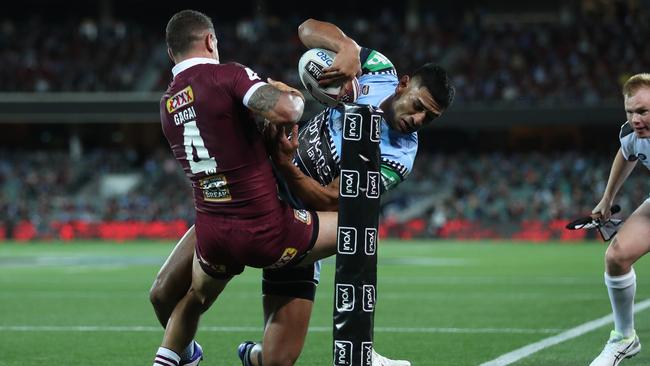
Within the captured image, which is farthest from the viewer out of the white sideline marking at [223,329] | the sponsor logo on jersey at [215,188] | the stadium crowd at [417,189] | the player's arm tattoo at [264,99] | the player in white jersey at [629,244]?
the stadium crowd at [417,189]

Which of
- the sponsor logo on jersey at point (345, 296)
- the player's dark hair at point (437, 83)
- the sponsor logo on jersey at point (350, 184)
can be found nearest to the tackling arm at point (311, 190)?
the sponsor logo on jersey at point (350, 184)

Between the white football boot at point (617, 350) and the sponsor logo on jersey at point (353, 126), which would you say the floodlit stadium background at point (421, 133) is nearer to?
the white football boot at point (617, 350)

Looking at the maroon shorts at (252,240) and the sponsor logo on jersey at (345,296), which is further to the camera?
the maroon shorts at (252,240)

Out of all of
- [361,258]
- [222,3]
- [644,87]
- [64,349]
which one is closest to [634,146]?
[644,87]

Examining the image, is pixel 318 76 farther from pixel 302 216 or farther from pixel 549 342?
pixel 549 342

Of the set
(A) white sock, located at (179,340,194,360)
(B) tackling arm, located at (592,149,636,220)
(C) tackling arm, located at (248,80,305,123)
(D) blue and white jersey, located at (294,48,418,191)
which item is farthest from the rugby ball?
(B) tackling arm, located at (592,149,636,220)

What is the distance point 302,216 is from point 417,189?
2821cm

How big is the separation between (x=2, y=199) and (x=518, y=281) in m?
23.5

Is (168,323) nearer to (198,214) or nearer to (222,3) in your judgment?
(198,214)

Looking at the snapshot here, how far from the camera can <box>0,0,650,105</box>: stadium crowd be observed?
34.1 m

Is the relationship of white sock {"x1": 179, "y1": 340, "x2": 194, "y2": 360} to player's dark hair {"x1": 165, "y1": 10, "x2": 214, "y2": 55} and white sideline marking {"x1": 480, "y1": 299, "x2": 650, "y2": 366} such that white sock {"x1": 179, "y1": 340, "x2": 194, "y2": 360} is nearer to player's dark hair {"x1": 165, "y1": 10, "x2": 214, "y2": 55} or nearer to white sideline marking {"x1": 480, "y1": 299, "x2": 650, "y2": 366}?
player's dark hair {"x1": 165, "y1": 10, "x2": 214, "y2": 55}

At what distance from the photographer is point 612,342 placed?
6.72m

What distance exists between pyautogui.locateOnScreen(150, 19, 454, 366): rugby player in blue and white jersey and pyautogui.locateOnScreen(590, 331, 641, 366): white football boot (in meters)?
1.36

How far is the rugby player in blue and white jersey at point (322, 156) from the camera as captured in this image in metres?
5.25
